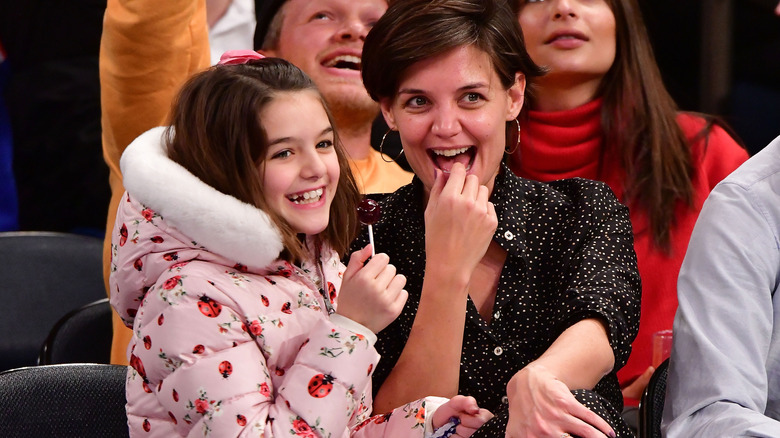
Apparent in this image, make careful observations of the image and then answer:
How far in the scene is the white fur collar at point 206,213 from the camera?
1580 millimetres

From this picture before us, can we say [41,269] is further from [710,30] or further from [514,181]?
[710,30]

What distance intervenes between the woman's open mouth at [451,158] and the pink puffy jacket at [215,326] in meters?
0.43

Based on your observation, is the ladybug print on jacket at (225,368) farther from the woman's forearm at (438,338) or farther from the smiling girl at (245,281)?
the woman's forearm at (438,338)

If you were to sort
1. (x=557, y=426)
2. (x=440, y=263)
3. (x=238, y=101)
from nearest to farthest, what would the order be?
(x=557, y=426) < (x=238, y=101) < (x=440, y=263)

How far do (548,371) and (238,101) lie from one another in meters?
0.64

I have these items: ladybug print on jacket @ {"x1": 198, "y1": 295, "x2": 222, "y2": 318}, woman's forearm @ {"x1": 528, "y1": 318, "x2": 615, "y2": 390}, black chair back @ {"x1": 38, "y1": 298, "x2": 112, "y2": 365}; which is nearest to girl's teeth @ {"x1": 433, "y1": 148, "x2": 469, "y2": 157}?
woman's forearm @ {"x1": 528, "y1": 318, "x2": 615, "y2": 390}

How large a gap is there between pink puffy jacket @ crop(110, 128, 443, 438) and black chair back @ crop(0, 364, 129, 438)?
0.16 metres

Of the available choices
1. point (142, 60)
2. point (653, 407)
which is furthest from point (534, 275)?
point (142, 60)

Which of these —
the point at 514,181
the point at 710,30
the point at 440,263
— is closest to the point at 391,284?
the point at 440,263

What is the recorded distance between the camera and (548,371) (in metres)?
1.68

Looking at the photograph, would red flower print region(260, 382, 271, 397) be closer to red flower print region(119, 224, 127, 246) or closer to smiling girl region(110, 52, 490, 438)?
smiling girl region(110, 52, 490, 438)

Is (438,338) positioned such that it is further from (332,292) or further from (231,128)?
(231,128)

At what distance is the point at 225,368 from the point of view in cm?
150

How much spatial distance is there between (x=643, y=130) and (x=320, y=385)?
1355mm
